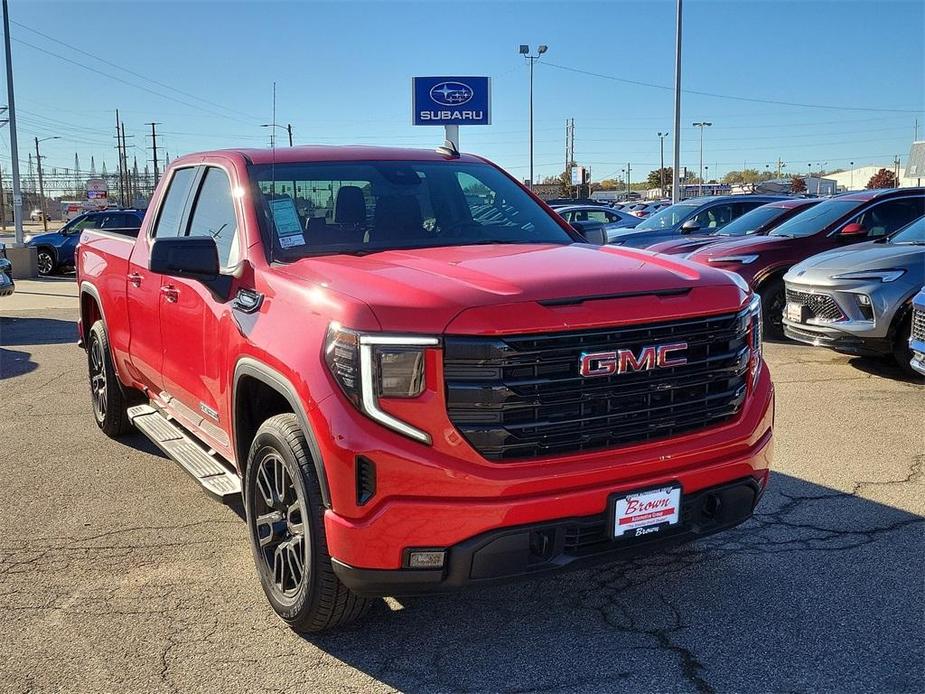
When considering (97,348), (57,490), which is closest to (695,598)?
(57,490)

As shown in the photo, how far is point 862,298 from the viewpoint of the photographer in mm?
7766

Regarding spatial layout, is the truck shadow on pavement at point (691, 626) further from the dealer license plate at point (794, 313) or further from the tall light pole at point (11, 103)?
the tall light pole at point (11, 103)

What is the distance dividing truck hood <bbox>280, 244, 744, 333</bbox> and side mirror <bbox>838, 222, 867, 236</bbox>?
286 inches

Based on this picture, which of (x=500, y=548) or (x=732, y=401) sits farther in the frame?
(x=732, y=401)

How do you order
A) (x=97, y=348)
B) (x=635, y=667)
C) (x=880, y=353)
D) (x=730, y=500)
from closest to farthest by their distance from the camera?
→ (x=635, y=667), (x=730, y=500), (x=97, y=348), (x=880, y=353)

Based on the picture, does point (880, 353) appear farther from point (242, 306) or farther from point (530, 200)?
point (242, 306)

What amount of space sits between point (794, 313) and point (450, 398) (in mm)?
Answer: 6447

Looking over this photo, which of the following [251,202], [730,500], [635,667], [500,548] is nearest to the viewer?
[500,548]

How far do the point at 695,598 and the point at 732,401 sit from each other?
87cm

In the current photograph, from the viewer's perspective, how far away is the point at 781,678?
3.04 metres

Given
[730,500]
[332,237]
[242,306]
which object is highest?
[332,237]

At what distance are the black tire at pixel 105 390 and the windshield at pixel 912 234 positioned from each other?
23.2 ft

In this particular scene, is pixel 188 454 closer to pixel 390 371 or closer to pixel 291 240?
pixel 291 240

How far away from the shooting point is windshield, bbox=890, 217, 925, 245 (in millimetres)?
8367
